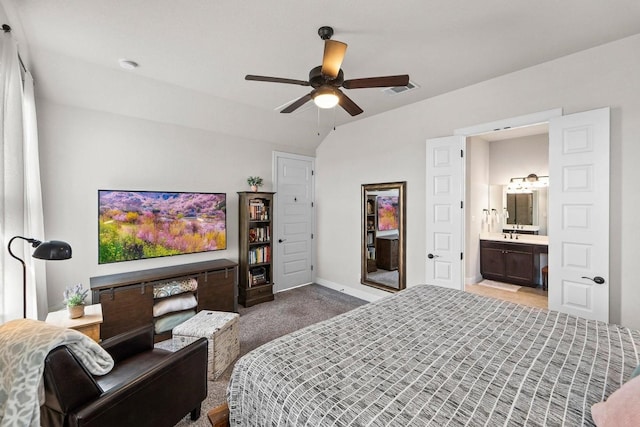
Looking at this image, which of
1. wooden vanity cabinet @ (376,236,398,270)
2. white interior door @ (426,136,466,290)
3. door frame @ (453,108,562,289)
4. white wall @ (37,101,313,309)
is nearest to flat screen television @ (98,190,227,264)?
white wall @ (37,101,313,309)

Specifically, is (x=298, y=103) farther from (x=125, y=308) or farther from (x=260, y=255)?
(x=125, y=308)

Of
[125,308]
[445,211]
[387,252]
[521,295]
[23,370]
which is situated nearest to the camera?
[23,370]

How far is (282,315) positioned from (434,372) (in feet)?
9.28

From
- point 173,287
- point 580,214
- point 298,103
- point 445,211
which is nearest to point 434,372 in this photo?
point 298,103

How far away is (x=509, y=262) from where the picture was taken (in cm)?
487

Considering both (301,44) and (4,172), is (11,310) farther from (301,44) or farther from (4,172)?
(301,44)

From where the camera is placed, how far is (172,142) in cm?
367

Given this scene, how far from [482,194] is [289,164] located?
384cm

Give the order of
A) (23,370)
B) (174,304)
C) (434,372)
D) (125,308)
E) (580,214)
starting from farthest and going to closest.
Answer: (174,304) < (125,308) < (580,214) < (434,372) < (23,370)

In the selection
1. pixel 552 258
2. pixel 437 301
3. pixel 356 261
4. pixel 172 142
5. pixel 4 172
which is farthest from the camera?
pixel 356 261

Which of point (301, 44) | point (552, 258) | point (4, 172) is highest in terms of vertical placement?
point (301, 44)

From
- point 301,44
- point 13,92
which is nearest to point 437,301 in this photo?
point 301,44

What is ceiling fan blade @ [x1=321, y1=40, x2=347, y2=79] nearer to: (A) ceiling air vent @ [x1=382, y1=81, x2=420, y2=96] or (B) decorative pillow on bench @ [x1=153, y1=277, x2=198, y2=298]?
(A) ceiling air vent @ [x1=382, y1=81, x2=420, y2=96]

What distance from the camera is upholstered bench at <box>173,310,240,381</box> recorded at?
2.38m
